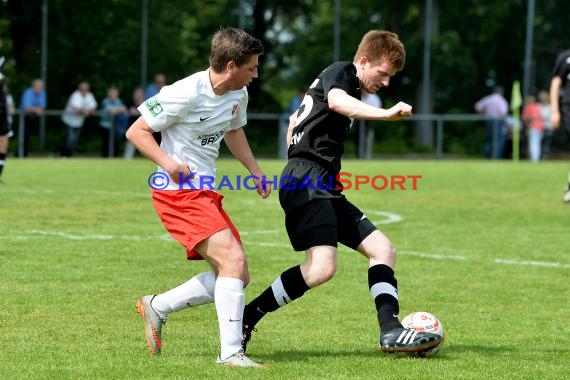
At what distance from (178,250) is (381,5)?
3049 cm

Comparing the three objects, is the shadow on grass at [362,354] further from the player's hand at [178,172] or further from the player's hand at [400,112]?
the player's hand at [400,112]

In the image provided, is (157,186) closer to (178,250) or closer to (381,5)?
(178,250)

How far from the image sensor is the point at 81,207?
49.7ft

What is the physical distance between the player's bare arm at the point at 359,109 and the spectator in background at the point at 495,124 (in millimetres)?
27814

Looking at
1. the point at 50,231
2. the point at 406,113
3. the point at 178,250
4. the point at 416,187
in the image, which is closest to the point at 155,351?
the point at 406,113

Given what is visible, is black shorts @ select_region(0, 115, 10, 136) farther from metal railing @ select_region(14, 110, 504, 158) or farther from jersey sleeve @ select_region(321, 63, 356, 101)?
metal railing @ select_region(14, 110, 504, 158)

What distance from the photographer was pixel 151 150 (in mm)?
6363

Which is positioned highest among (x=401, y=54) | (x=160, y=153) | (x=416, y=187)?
(x=401, y=54)

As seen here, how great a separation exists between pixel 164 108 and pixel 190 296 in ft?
3.43

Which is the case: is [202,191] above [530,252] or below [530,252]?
above

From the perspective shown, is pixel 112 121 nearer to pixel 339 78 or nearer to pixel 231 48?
pixel 339 78

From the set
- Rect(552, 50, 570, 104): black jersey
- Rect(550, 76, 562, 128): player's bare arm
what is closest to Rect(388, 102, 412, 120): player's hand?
Rect(550, 76, 562, 128): player's bare arm

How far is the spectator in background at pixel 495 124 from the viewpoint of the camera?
33.8 meters

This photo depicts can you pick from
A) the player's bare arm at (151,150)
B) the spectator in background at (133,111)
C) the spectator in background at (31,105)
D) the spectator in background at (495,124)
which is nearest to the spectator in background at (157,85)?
the spectator in background at (133,111)
